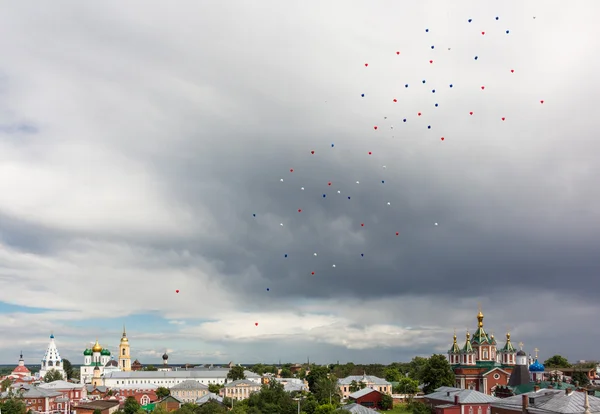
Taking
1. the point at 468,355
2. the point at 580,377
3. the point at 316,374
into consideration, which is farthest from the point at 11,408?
the point at 580,377

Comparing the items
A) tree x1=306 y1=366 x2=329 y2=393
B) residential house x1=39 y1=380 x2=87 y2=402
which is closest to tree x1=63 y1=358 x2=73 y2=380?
residential house x1=39 y1=380 x2=87 y2=402

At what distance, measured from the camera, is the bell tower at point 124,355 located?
153625 mm

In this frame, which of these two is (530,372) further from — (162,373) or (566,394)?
(162,373)

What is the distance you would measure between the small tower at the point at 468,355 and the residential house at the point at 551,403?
1464 inches

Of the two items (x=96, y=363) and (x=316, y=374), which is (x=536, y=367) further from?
(x=96, y=363)

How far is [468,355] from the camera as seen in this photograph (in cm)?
8850

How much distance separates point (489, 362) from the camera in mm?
87312

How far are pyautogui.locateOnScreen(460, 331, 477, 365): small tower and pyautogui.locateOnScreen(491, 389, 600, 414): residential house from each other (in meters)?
37.2

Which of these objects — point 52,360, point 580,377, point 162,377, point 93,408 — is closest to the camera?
point 93,408

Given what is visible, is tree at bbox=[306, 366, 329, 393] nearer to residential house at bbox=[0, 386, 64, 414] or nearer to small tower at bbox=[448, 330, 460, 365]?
small tower at bbox=[448, 330, 460, 365]

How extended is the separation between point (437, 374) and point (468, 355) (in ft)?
25.7

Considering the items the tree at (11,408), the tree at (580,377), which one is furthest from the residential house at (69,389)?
the tree at (580,377)

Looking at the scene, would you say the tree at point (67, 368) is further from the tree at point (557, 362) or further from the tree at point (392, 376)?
the tree at point (557, 362)

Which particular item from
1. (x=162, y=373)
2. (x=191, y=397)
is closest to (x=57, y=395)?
(x=191, y=397)
